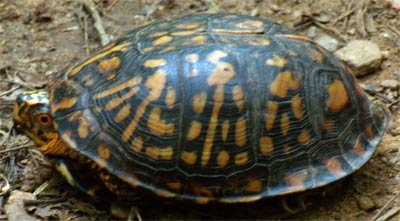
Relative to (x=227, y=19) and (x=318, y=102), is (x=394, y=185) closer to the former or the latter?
(x=318, y=102)

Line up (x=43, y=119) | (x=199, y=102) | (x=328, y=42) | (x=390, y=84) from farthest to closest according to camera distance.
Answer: (x=328, y=42) → (x=390, y=84) → (x=43, y=119) → (x=199, y=102)

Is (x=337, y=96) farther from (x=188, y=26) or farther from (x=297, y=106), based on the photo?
(x=188, y=26)

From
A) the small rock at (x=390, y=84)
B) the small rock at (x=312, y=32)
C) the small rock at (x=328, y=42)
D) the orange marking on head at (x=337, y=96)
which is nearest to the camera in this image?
the orange marking on head at (x=337, y=96)

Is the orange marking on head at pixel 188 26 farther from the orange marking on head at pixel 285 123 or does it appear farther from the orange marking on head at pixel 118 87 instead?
the orange marking on head at pixel 285 123

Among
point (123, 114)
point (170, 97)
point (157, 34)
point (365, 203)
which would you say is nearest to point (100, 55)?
point (157, 34)

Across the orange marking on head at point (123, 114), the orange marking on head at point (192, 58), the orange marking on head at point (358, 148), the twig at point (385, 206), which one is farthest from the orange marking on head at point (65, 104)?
the twig at point (385, 206)

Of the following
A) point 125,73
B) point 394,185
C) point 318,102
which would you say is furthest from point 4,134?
point 394,185
